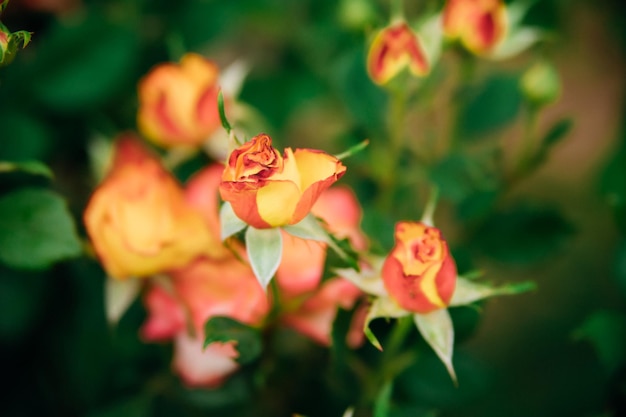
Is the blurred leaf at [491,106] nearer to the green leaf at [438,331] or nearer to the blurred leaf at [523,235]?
the blurred leaf at [523,235]

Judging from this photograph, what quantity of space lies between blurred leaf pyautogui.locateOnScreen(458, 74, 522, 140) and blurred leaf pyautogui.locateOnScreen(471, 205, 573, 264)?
93 millimetres

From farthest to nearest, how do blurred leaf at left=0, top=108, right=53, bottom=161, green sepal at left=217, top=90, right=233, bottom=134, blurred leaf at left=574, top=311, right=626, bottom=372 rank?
1. blurred leaf at left=0, top=108, right=53, bottom=161
2. blurred leaf at left=574, top=311, right=626, bottom=372
3. green sepal at left=217, top=90, right=233, bottom=134

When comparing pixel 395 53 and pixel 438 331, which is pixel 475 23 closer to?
pixel 395 53

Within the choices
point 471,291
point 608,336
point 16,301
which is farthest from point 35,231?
point 608,336

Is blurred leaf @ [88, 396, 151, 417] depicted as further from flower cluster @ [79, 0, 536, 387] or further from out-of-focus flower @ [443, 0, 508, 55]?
out-of-focus flower @ [443, 0, 508, 55]

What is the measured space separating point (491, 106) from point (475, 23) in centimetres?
17

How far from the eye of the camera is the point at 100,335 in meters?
0.60

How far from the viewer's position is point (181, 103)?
509 millimetres

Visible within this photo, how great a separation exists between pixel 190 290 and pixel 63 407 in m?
0.24

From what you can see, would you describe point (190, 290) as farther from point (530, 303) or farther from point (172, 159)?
point (530, 303)

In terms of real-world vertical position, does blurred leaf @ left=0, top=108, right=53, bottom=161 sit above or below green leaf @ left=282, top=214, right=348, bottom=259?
below

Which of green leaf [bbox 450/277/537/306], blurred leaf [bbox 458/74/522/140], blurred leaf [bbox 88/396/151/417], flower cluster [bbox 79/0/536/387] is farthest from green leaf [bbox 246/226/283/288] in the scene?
blurred leaf [bbox 458/74/522/140]

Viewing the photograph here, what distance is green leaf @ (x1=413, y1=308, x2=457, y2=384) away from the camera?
383 mm

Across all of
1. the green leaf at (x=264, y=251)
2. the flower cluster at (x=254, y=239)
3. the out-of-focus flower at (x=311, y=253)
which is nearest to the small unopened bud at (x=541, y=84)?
the flower cluster at (x=254, y=239)
